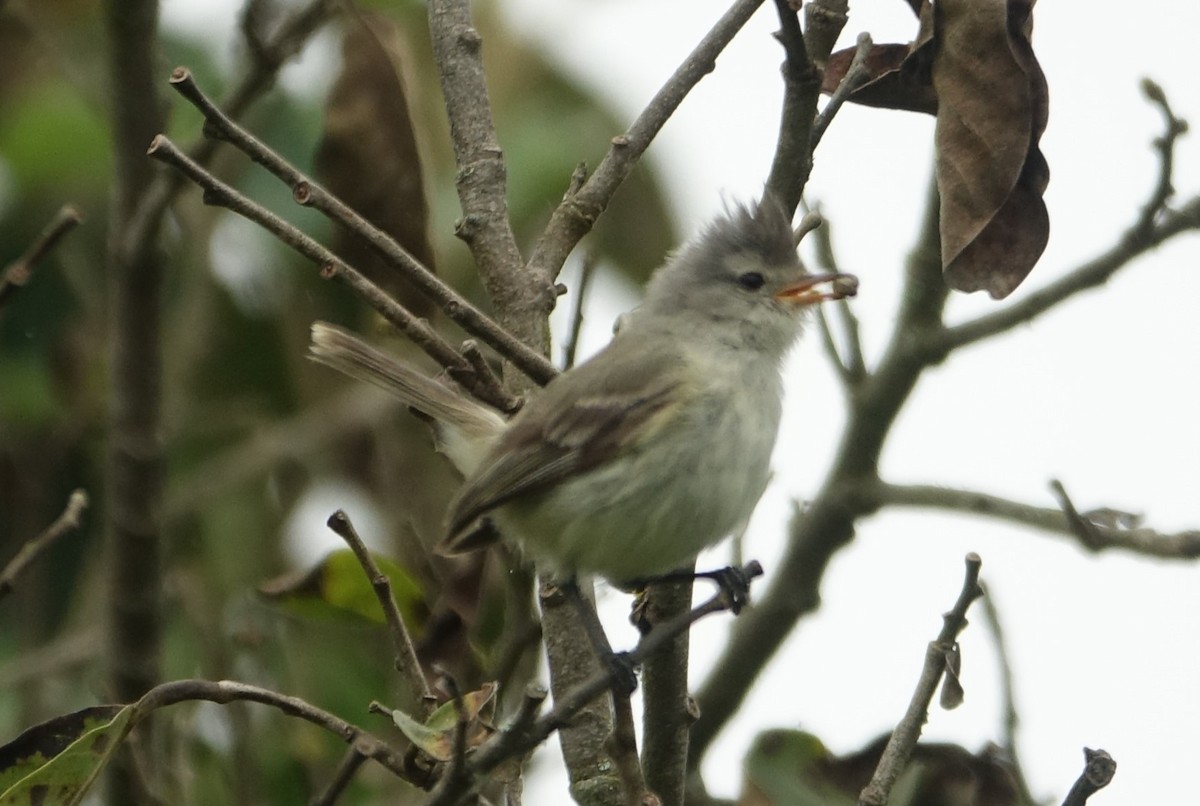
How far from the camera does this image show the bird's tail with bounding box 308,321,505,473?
144 inches

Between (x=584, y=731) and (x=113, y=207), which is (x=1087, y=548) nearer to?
(x=584, y=731)

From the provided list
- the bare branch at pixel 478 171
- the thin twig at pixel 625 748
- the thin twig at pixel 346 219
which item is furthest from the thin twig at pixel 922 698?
the bare branch at pixel 478 171

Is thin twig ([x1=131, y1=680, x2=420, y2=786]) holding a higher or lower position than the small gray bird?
lower

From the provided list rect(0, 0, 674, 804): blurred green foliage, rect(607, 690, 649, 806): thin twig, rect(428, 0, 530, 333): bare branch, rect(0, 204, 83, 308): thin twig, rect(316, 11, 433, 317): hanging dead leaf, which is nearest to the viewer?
rect(607, 690, 649, 806): thin twig

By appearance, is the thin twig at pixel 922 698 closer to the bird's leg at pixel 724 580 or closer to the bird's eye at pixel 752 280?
the bird's leg at pixel 724 580

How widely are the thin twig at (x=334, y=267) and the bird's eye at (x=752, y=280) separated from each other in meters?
0.99

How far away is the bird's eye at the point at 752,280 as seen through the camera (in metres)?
3.75

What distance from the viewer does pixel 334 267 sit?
2670 millimetres

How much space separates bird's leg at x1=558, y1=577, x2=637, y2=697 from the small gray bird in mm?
100

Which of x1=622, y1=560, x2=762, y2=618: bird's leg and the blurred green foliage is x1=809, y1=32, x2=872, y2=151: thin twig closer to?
x1=622, y1=560, x2=762, y2=618: bird's leg

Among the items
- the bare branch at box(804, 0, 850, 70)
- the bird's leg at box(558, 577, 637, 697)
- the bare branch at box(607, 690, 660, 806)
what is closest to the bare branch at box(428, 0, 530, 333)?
the bird's leg at box(558, 577, 637, 697)

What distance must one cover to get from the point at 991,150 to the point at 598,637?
3.69ft

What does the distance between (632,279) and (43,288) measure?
1.83 meters

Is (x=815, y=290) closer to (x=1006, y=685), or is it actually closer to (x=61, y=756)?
(x=1006, y=685)
